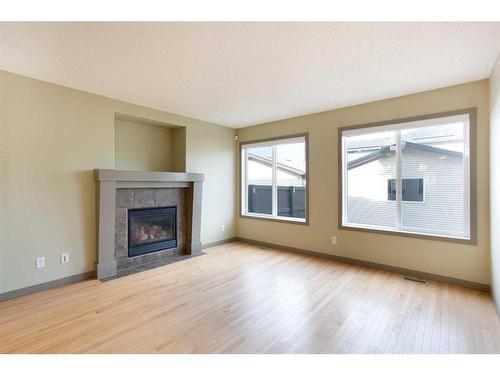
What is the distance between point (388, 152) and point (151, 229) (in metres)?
3.91

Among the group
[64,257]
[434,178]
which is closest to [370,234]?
[434,178]

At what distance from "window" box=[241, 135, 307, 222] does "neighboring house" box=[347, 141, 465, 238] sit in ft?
3.02

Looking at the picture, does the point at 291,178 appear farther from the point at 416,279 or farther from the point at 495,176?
the point at 495,176

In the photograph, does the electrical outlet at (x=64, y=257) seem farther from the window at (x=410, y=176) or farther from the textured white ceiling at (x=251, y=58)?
the window at (x=410, y=176)

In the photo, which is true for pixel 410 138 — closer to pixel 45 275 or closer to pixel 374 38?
pixel 374 38

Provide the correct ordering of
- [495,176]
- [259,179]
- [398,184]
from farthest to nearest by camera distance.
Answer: [259,179] → [398,184] → [495,176]

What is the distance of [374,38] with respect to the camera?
2.11 meters

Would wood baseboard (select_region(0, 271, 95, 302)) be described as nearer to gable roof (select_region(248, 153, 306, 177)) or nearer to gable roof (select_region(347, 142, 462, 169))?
gable roof (select_region(248, 153, 306, 177))

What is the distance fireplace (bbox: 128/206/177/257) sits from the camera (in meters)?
3.91

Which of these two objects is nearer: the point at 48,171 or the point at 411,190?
the point at 48,171

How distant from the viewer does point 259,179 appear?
5.39 m

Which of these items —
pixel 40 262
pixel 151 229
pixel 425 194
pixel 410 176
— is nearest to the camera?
pixel 40 262

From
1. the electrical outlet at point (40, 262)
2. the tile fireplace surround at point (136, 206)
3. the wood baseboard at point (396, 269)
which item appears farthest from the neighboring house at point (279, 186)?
the electrical outlet at point (40, 262)
